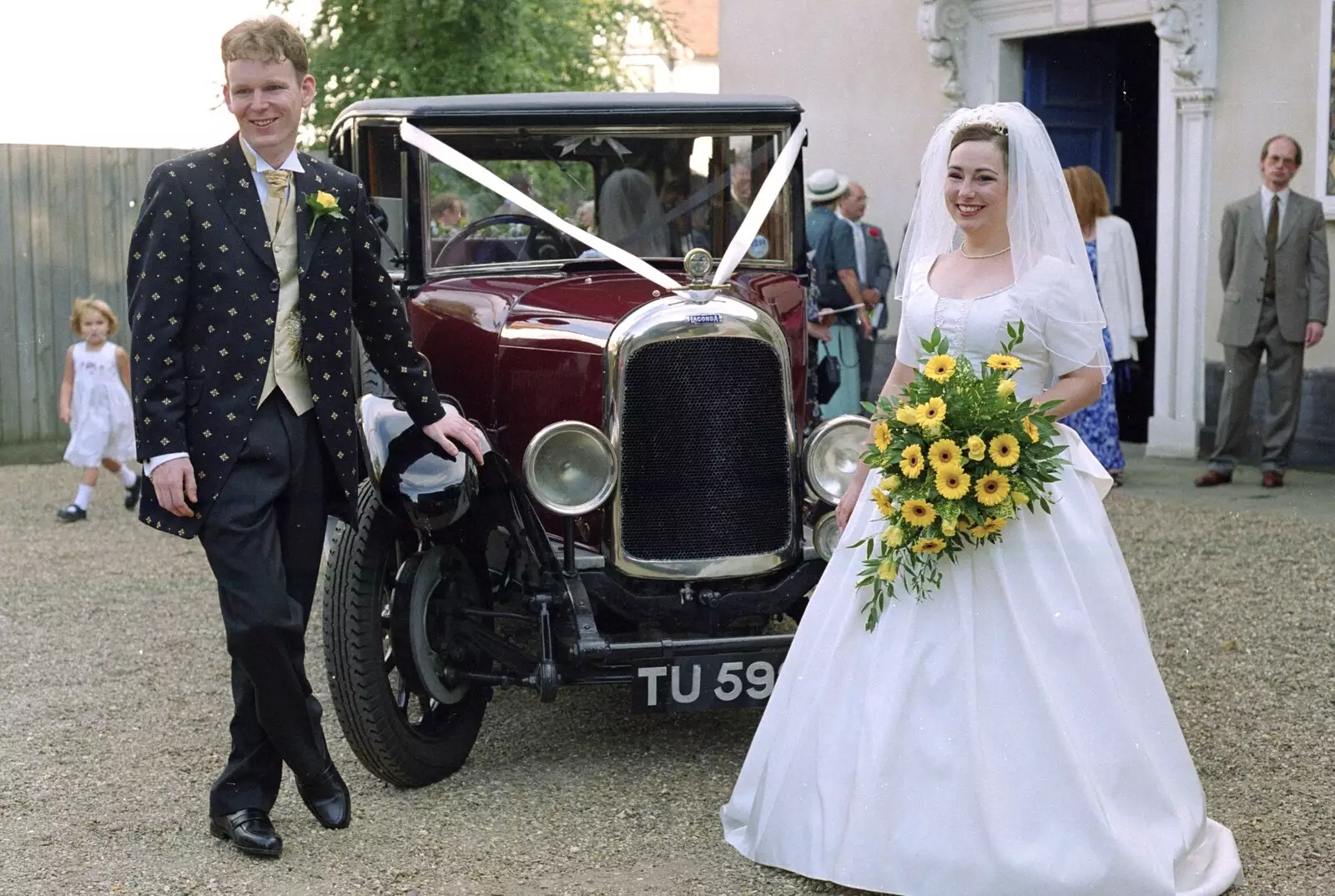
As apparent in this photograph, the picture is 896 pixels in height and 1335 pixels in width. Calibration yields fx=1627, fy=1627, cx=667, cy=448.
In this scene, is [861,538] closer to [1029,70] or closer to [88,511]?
[88,511]

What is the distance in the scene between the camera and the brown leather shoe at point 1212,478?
9.09 m

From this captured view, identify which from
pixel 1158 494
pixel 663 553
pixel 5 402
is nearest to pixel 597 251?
pixel 663 553

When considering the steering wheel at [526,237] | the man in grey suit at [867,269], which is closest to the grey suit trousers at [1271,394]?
the man in grey suit at [867,269]

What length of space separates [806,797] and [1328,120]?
23.7ft

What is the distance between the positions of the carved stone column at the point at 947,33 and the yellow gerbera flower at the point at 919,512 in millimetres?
8534

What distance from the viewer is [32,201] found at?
484 inches

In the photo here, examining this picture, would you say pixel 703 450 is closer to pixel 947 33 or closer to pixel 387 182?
pixel 387 182

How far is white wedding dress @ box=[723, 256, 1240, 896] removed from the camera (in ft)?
10.8

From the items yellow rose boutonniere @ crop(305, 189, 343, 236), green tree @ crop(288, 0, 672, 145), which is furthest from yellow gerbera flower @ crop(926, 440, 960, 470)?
green tree @ crop(288, 0, 672, 145)

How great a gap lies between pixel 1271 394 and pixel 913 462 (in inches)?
241

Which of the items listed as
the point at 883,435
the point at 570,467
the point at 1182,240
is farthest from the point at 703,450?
the point at 1182,240

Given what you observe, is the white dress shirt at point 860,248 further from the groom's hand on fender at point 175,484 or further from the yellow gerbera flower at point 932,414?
the groom's hand on fender at point 175,484

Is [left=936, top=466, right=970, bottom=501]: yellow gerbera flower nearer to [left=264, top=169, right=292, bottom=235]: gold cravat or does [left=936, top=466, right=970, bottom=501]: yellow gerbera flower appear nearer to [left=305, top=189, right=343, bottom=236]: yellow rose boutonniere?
[left=305, top=189, right=343, bottom=236]: yellow rose boutonniere

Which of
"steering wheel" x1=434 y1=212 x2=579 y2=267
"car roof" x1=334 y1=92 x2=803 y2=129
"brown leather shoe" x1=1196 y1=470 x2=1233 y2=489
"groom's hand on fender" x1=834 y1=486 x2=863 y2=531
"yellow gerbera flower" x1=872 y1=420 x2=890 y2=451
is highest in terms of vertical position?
"car roof" x1=334 y1=92 x2=803 y2=129
